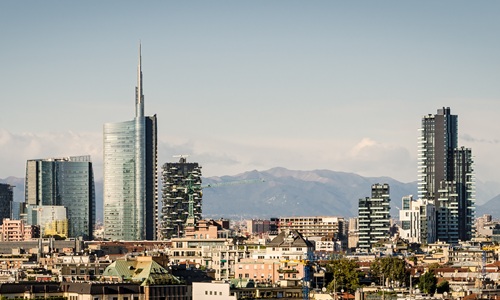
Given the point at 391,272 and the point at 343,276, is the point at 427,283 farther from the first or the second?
the point at 391,272

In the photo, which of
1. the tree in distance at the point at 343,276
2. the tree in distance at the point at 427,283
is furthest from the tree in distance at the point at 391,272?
the tree in distance at the point at 427,283

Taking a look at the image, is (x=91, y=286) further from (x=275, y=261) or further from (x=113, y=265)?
(x=275, y=261)

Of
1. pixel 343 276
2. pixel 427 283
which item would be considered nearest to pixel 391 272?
pixel 343 276

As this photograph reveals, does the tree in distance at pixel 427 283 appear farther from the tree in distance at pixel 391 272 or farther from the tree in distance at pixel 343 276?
the tree in distance at pixel 391 272

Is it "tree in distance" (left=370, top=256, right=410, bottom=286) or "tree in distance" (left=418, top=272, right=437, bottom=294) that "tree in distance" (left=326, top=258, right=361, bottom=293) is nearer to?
"tree in distance" (left=370, top=256, right=410, bottom=286)

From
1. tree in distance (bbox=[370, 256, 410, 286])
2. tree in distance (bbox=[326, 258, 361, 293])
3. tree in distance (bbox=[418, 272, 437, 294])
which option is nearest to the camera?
tree in distance (bbox=[326, 258, 361, 293])

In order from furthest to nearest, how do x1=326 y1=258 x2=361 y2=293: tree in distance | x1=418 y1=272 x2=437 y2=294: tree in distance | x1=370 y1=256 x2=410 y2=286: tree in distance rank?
1. x1=370 y1=256 x2=410 y2=286: tree in distance
2. x1=418 y1=272 x2=437 y2=294: tree in distance
3. x1=326 y1=258 x2=361 y2=293: tree in distance

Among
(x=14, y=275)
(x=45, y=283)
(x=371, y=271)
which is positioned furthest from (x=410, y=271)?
(x=45, y=283)

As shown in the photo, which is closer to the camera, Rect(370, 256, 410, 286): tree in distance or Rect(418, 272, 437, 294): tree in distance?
Rect(418, 272, 437, 294): tree in distance

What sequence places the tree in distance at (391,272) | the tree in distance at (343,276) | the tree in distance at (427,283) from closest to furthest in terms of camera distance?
the tree in distance at (343,276) < the tree in distance at (427,283) < the tree in distance at (391,272)

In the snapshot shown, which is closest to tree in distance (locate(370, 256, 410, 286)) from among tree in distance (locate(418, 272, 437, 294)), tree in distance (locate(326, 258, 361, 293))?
tree in distance (locate(326, 258, 361, 293))

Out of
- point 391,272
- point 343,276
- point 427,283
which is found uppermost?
point 391,272

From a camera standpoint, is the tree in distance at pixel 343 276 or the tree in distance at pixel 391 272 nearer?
the tree in distance at pixel 343 276

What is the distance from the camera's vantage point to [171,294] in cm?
14462
